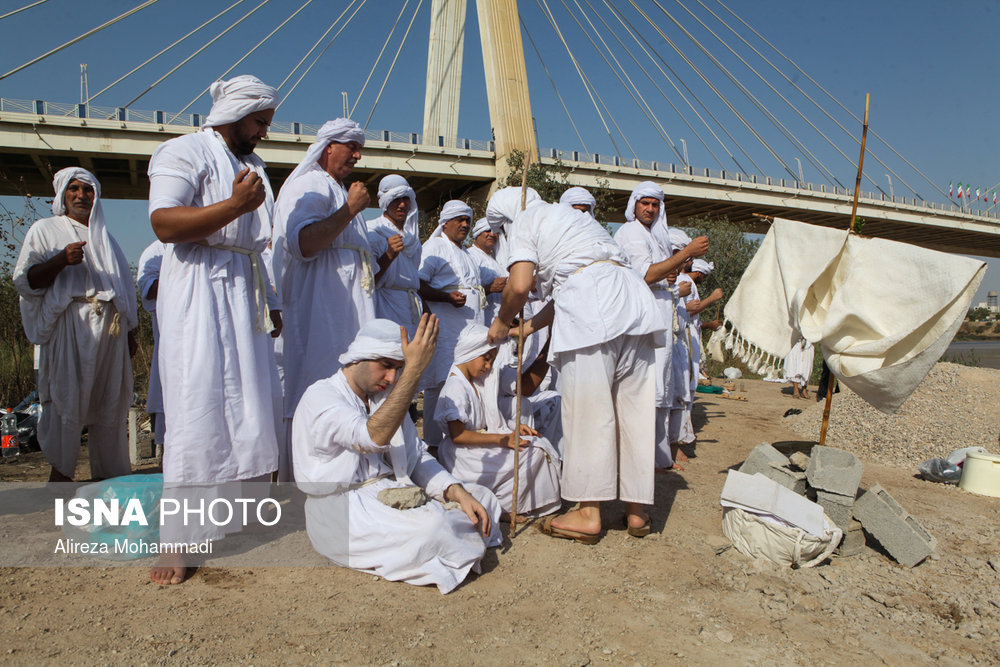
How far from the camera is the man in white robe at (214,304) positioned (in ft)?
8.53

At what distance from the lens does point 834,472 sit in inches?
135

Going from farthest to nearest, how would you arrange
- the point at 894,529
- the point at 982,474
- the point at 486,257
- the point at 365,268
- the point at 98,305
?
the point at 486,257, the point at 982,474, the point at 98,305, the point at 365,268, the point at 894,529

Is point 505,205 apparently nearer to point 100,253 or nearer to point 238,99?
point 238,99

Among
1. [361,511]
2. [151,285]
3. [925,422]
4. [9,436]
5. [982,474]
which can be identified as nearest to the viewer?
[361,511]

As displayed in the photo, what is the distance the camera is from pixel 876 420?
20.5 feet

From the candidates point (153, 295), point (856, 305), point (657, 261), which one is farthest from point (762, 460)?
point (153, 295)

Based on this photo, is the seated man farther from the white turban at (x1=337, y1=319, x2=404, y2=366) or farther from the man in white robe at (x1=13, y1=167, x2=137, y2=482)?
the man in white robe at (x1=13, y1=167, x2=137, y2=482)

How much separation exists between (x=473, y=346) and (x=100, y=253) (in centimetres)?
219

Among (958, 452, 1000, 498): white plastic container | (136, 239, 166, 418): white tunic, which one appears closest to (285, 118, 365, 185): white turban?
(136, 239, 166, 418): white tunic

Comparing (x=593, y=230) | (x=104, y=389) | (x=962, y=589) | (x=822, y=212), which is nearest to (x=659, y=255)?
(x=593, y=230)

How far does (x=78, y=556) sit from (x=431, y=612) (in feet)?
4.97

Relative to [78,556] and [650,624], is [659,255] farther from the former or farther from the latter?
[78,556]

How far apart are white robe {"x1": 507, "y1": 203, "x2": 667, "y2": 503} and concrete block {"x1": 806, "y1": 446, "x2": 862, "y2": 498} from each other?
899 millimetres

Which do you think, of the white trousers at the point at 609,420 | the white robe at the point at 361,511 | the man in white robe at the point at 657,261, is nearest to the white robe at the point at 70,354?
the white robe at the point at 361,511
